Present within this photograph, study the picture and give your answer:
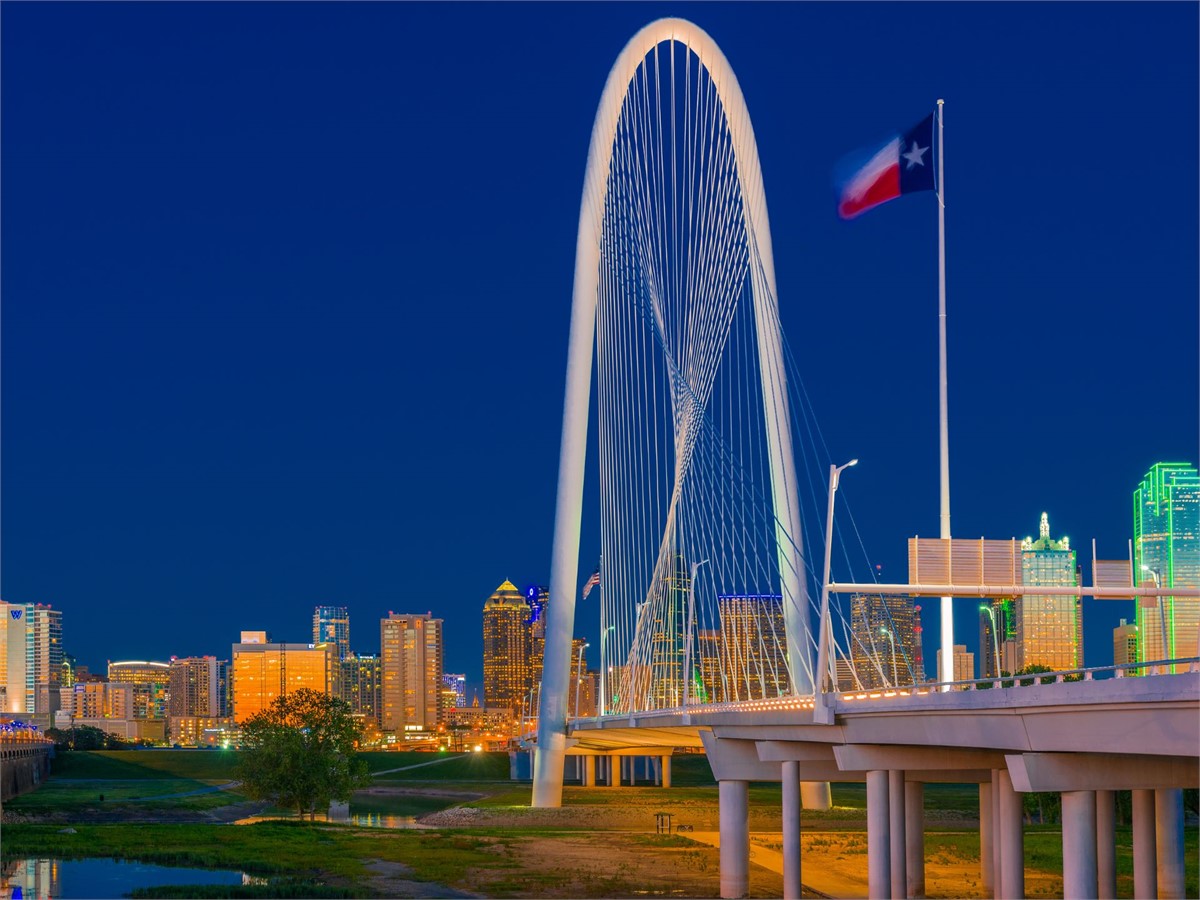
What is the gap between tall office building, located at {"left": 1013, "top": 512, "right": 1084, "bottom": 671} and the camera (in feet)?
165

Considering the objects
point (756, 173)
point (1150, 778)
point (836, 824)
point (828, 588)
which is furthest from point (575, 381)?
point (1150, 778)

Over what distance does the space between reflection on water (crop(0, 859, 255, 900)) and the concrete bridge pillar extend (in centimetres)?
1827

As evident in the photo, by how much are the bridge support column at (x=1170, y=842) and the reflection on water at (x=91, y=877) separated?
28886 millimetres

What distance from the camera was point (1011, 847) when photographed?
4191 centimetres

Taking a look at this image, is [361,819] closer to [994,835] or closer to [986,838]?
[986,838]

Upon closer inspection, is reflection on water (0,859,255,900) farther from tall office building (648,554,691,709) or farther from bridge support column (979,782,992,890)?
bridge support column (979,782,992,890)

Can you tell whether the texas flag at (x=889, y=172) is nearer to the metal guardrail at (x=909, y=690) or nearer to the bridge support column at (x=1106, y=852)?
the metal guardrail at (x=909, y=690)

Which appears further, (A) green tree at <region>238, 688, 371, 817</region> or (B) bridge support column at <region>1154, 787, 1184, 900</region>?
(A) green tree at <region>238, 688, 371, 817</region>

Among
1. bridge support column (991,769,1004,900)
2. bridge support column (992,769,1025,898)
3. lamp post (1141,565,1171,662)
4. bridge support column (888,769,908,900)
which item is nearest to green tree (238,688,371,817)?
bridge support column (991,769,1004,900)

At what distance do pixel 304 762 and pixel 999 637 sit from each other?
41441 millimetres

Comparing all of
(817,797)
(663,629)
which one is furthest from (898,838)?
(817,797)

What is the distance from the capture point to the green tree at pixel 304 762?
91.2m

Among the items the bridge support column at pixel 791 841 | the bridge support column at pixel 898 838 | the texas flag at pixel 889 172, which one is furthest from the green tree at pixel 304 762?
the texas flag at pixel 889 172

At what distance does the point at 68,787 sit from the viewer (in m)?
140
